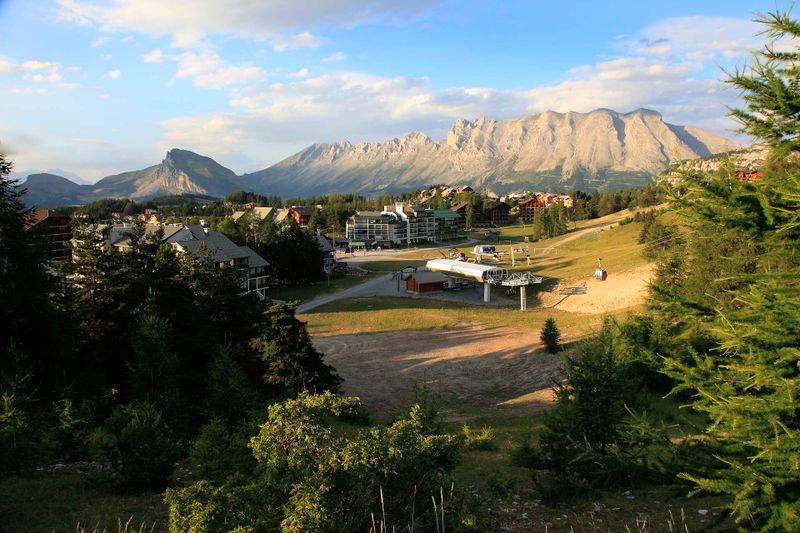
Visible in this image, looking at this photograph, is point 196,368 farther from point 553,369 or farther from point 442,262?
point 442,262

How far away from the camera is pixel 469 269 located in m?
68.9

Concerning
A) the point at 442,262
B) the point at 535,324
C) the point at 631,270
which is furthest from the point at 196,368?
the point at 442,262

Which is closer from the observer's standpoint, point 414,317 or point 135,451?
point 135,451

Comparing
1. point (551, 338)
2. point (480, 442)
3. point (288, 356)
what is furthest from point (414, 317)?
point (480, 442)

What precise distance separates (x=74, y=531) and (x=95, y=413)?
11.0 metres

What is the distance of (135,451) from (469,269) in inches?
2321

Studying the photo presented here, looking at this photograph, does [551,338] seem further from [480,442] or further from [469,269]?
[469,269]

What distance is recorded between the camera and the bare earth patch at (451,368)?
27.7m

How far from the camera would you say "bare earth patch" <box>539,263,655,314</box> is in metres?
49.9

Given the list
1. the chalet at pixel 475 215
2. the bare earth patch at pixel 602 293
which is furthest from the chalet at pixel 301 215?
the bare earth patch at pixel 602 293

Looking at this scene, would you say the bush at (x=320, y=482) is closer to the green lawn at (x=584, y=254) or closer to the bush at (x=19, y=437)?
the bush at (x=19, y=437)

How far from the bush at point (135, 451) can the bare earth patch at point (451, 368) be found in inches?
503

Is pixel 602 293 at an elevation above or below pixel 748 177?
below

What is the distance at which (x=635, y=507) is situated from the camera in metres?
11.3
